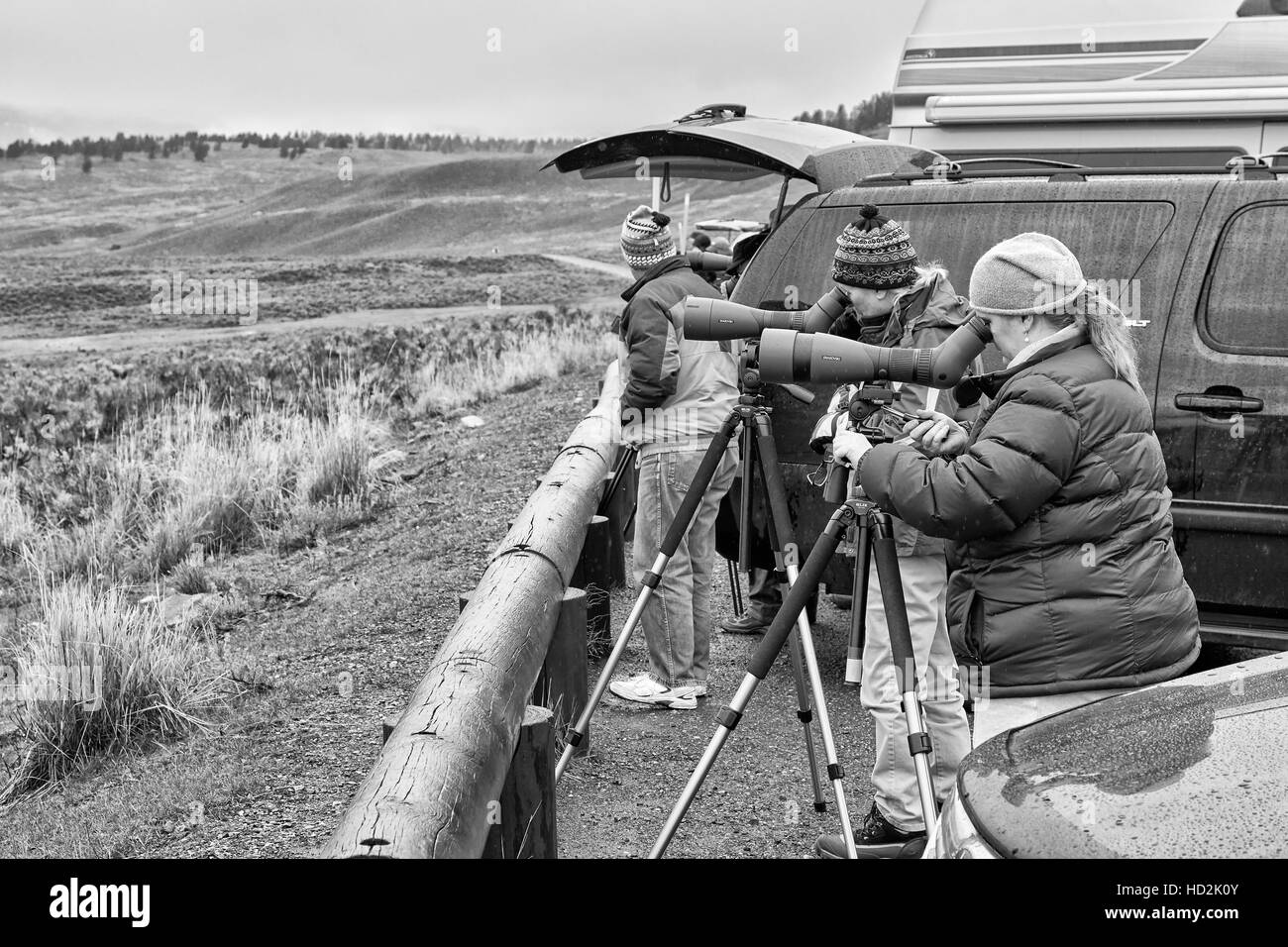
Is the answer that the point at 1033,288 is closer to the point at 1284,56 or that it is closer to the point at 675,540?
the point at 675,540

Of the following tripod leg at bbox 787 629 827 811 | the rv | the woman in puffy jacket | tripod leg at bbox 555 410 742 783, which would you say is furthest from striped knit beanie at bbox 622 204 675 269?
the rv

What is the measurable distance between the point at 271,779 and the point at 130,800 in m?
0.53

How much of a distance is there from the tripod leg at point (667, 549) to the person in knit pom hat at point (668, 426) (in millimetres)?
627

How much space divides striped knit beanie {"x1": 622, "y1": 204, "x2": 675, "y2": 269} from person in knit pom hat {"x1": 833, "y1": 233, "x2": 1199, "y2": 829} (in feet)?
7.45

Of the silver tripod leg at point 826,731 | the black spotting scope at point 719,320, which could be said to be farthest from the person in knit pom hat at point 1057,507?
the black spotting scope at point 719,320

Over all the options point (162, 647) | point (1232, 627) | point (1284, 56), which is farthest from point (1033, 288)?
point (1284, 56)

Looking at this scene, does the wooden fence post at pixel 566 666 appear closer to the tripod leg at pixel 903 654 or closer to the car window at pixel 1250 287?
the tripod leg at pixel 903 654

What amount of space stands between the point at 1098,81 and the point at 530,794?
636 cm

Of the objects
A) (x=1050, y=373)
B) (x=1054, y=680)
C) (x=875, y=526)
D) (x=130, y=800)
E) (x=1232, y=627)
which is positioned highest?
(x=1050, y=373)

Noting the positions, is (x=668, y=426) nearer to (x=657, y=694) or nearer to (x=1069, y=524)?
(x=657, y=694)

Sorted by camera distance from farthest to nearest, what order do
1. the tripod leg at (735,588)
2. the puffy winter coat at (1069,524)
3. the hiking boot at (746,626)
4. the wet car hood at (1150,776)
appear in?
the hiking boot at (746,626), the tripod leg at (735,588), the puffy winter coat at (1069,524), the wet car hood at (1150,776)

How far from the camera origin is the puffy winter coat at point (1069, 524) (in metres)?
3.19

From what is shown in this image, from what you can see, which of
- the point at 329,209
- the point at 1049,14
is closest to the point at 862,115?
the point at 329,209
